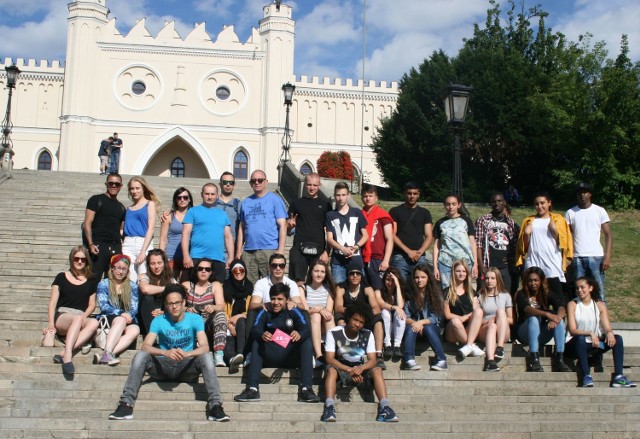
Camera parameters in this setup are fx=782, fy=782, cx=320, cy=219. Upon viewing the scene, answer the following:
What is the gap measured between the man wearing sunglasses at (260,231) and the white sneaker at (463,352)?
2.57 metres

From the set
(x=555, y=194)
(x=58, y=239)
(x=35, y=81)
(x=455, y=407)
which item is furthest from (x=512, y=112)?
(x=35, y=81)

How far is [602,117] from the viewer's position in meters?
23.3

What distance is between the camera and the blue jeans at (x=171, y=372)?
7519 mm

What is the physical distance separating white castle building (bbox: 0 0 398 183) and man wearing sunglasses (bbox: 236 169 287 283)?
100 ft

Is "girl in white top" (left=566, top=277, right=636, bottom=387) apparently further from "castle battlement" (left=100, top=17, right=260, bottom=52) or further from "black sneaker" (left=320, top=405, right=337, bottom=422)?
"castle battlement" (left=100, top=17, right=260, bottom=52)

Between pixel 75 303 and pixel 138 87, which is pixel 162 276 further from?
pixel 138 87

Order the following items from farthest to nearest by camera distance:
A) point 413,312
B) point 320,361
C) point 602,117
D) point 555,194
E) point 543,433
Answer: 1. point 555,194
2. point 602,117
3. point 413,312
4. point 320,361
5. point 543,433

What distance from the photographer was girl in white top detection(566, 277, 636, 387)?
8.72m

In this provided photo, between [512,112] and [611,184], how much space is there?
6.92 m

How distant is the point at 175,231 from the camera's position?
9.93 m

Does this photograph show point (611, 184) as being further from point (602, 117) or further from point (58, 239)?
point (58, 239)

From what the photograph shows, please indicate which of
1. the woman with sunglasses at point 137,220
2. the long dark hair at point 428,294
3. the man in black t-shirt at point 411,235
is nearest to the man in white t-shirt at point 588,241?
the man in black t-shirt at point 411,235

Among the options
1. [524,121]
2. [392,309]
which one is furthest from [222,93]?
[392,309]

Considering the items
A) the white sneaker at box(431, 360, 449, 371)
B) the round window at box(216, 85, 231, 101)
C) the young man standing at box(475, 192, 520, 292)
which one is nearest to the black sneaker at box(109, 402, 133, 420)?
the white sneaker at box(431, 360, 449, 371)
